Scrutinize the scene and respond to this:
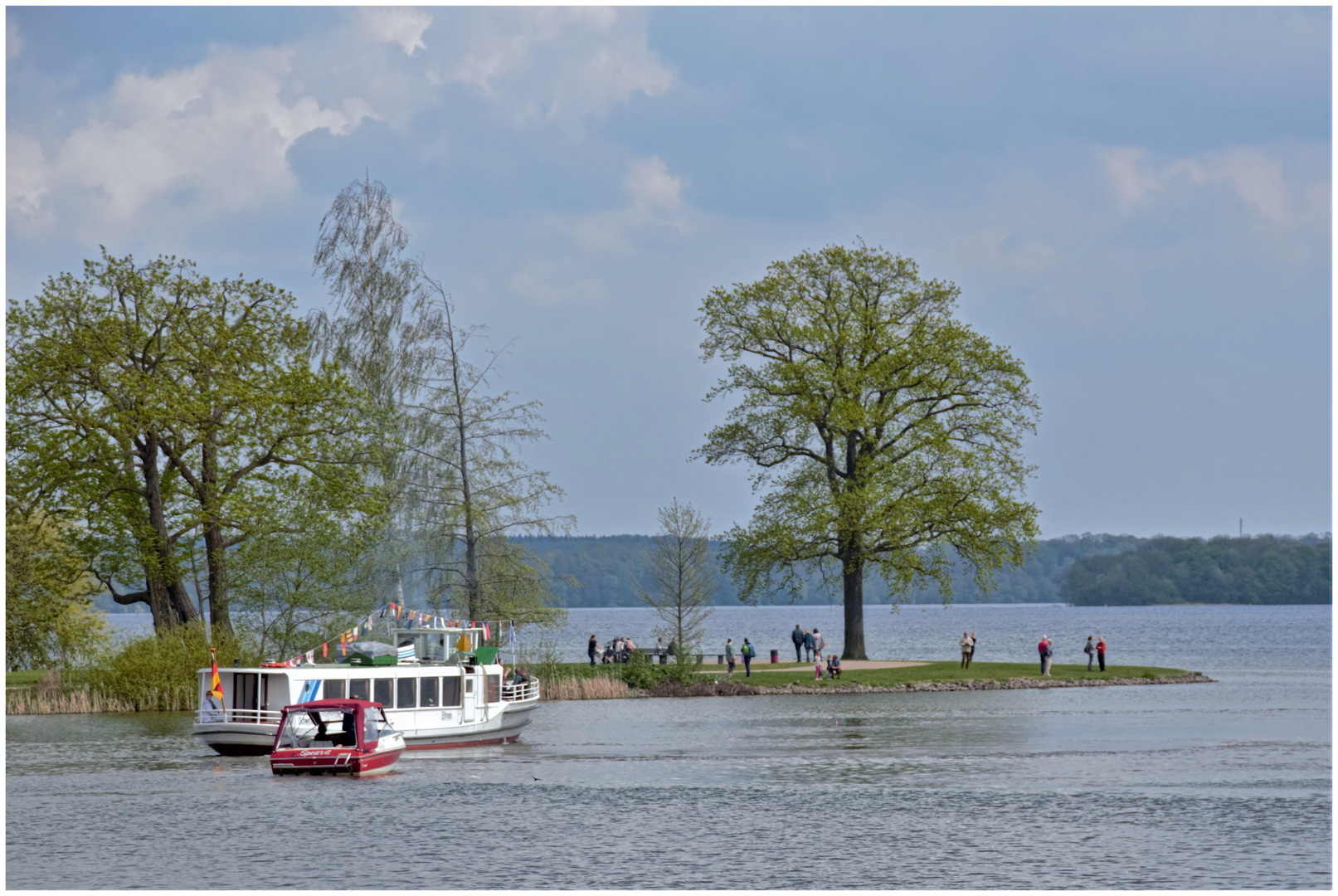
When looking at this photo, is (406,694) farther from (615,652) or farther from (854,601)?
(854,601)

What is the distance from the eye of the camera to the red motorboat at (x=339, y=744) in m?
34.9

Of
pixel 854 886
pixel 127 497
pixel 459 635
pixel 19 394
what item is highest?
pixel 19 394

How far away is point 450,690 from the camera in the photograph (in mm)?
42438

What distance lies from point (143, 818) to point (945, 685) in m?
35.7

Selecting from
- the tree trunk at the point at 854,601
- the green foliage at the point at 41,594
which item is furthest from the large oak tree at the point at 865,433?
the green foliage at the point at 41,594

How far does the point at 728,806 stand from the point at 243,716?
1628 cm

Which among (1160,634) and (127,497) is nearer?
(127,497)

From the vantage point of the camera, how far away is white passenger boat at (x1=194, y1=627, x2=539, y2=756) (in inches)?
1538

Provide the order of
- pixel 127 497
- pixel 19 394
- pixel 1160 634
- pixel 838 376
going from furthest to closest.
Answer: pixel 1160 634
pixel 838 376
pixel 127 497
pixel 19 394

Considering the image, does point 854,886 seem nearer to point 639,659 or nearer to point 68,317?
point 639,659

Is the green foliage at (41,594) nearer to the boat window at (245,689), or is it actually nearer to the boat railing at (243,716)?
the boat window at (245,689)

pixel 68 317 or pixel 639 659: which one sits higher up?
pixel 68 317

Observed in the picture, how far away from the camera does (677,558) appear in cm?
6397

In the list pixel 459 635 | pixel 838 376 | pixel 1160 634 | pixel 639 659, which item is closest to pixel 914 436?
pixel 838 376
